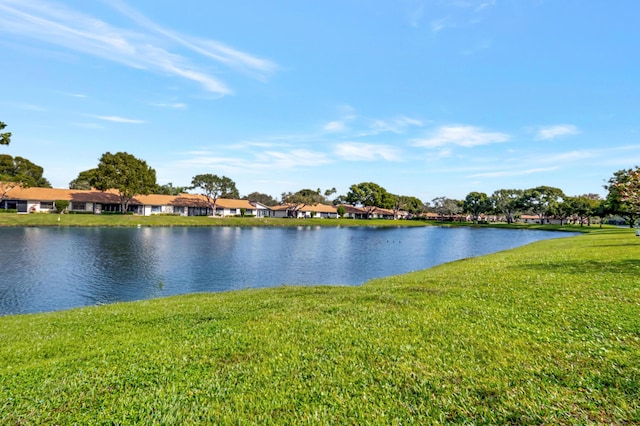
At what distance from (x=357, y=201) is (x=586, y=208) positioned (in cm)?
8030

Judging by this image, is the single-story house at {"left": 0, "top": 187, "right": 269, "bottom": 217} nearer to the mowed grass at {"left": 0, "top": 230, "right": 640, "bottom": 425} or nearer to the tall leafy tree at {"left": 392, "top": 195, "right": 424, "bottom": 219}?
the tall leafy tree at {"left": 392, "top": 195, "right": 424, "bottom": 219}

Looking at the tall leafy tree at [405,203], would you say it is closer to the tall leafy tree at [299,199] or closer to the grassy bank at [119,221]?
the tall leafy tree at [299,199]

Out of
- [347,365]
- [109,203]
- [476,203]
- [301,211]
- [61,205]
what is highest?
[476,203]

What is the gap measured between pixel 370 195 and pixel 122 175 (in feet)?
302

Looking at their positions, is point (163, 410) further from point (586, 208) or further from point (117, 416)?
Result: point (586, 208)

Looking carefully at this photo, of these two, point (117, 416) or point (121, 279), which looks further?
point (121, 279)

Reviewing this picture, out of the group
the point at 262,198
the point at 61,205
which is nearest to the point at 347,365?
the point at 61,205

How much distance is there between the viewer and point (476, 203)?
142000 millimetres

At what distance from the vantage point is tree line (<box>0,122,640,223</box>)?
7968 centimetres

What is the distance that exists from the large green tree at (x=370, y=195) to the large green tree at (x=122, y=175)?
80538 mm

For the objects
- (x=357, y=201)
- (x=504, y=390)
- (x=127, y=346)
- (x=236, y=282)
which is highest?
(x=357, y=201)

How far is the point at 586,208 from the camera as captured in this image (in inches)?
4104

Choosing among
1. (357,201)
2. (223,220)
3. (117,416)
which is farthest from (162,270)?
(357,201)

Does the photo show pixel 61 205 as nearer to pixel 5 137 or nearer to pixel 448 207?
pixel 5 137
